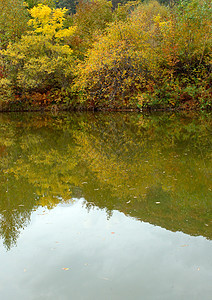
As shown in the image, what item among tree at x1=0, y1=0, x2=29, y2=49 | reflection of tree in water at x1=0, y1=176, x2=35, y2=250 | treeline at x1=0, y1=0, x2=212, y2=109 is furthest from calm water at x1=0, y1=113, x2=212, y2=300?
tree at x1=0, y1=0, x2=29, y2=49

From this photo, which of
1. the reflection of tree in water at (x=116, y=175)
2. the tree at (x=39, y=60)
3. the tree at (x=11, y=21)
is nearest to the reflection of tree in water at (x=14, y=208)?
the reflection of tree in water at (x=116, y=175)

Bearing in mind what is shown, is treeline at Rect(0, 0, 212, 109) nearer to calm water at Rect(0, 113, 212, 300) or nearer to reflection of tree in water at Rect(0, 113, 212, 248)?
reflection of tree in water at Rect(0, 113, 212, 248)

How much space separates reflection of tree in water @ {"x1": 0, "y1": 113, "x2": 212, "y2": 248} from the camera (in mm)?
6105

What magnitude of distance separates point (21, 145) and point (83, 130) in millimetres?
4239

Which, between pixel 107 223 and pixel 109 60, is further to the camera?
pixel 109 60

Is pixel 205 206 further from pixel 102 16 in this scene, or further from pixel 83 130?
pixel 102 16

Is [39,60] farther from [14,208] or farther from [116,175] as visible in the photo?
[14,208]

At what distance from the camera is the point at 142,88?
26.4 metres

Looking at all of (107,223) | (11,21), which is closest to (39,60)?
(11,21)

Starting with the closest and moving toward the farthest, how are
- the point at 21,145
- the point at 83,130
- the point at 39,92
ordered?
→ the point at 21,145 → the point at 83,130 → the point at 39,92

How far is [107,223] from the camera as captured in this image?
5770mm

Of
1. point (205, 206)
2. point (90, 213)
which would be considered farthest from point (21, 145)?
point (205, 206)

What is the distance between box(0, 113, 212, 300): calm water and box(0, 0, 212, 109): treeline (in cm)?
1382

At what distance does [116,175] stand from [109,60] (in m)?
16.1
